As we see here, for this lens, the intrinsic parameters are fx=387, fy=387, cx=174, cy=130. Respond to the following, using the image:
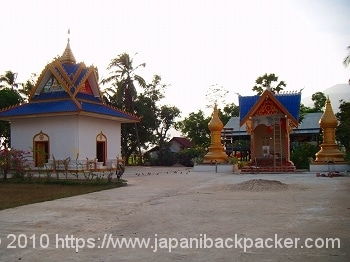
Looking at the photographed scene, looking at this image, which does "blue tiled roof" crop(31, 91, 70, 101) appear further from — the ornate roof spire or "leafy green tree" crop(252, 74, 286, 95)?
"leafy green tree" crop(252, 74, 286, 95)

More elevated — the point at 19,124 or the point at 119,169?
the point at 19,124

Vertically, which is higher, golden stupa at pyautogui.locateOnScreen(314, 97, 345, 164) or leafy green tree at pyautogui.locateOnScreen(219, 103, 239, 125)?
leafy green tree at pyautogui.locateOnScreen(219, 103, 239, 125)

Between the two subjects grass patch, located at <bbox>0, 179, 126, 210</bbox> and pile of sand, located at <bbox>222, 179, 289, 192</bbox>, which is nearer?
grass patch, located at <bbox>0, 179, 126, 210</bbox>

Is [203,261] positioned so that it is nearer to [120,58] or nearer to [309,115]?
[120,58]

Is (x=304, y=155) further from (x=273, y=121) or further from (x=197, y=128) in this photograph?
(x=197, y=128)

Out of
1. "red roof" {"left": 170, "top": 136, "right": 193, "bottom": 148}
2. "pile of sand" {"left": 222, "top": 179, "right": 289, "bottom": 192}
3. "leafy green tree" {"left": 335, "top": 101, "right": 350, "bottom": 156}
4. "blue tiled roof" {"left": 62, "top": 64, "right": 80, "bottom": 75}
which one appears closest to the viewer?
"pile of sand" {"left": 222, "top": 179, "right": 289, "bottom": 192}

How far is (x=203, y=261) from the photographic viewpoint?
4668 mm

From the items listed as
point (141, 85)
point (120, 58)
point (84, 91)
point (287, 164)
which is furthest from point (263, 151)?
point (120, 58)

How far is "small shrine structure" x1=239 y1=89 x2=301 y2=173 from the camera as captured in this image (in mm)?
22719

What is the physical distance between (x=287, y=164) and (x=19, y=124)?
16.8m

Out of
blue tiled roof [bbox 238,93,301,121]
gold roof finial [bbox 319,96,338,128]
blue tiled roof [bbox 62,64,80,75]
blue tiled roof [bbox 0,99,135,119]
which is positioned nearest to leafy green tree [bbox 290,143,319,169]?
gold roof finial [bbox 319,96,338,128]

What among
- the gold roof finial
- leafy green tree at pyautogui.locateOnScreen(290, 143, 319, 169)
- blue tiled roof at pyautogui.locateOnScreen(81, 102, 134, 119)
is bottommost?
leafy green tree at pyautogui.locateOnScreen(290, 143, 319, 169)

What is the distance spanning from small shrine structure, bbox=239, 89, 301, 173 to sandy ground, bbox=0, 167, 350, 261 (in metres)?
12.4

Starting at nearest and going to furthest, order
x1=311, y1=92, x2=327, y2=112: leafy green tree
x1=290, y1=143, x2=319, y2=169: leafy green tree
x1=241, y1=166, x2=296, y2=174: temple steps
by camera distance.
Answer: x1=241, y1=166, x2=296, y2=174: temple steps, x1=290, y1=143, x2=319, y2=169: leafy green tree, x1=311, y1=92, x2=327, y2=112: leafy green tree
